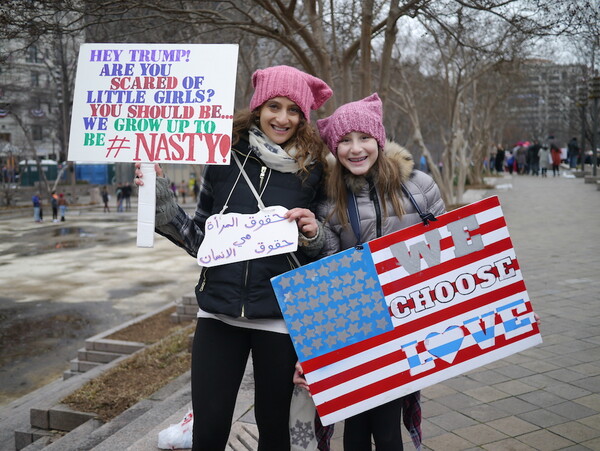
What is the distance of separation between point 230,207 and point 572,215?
15.2 metres

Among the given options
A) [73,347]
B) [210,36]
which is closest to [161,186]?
[73,347]

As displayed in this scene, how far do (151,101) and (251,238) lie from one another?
2.76 ft

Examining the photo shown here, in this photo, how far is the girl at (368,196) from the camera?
9.00 ft

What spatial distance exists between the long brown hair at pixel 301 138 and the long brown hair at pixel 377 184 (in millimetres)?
112

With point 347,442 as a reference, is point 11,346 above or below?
below

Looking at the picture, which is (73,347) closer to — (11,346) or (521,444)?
(11,346)

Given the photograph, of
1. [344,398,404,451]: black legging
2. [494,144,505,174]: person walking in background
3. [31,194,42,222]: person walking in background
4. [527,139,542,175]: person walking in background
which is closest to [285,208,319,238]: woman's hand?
[344,398,404,451]: black legging

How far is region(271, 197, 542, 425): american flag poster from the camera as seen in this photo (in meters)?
2.68

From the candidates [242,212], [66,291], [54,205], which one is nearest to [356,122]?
[242,212]

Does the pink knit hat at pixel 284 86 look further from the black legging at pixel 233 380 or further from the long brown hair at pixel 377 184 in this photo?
the black legging at pixel 233 380

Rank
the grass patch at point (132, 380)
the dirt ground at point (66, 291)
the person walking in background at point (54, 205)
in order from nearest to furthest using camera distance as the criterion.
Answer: the grass patch at point (132, 380) → the dirt ground at point (66, 291) → the person walking in background at point (54, 205)

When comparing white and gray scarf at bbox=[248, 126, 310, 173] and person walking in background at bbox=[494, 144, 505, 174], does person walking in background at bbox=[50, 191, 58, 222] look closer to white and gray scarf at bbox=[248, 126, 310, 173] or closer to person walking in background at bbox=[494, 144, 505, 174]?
white and gray scarf at bbox=[248, 126, 310, 173]

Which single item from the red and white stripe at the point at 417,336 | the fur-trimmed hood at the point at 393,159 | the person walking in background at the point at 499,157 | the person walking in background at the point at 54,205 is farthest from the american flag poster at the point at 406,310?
the person walking in background at the point at 499,157

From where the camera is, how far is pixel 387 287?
2.76 meters
